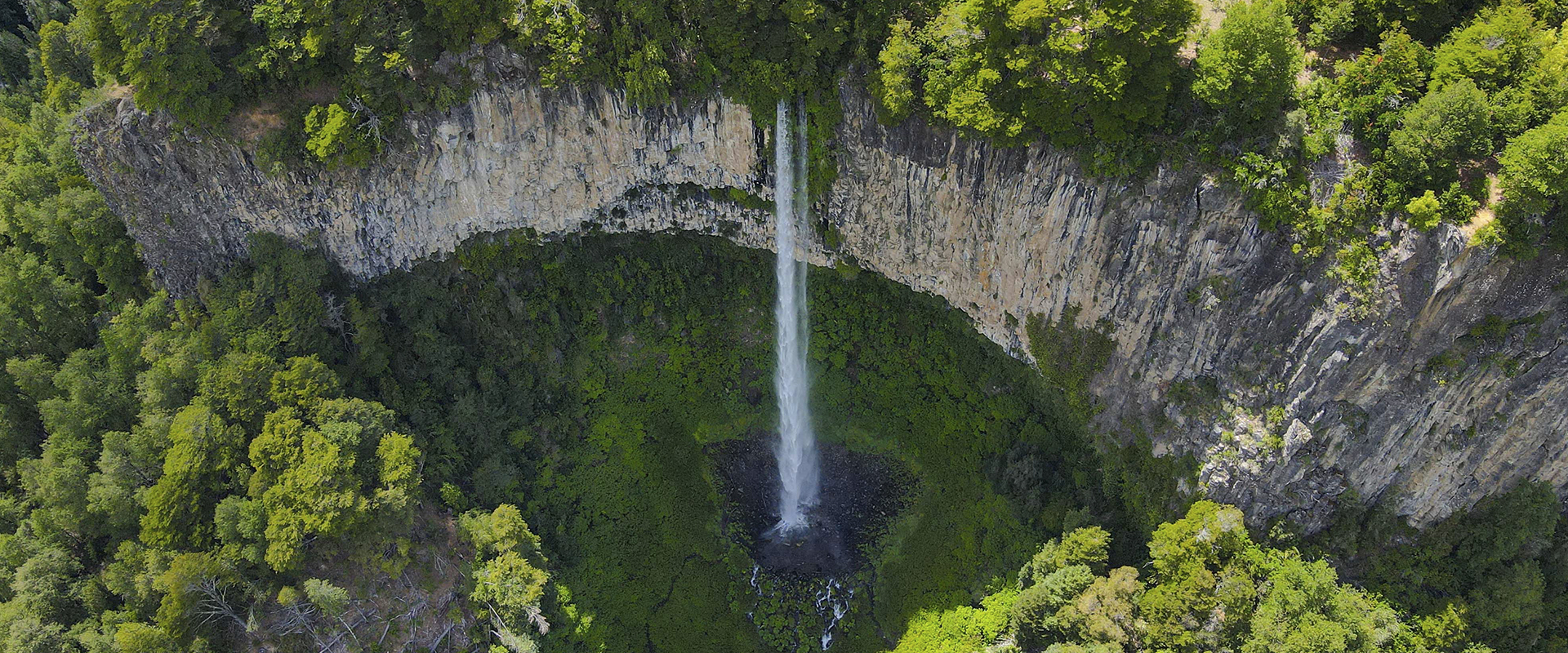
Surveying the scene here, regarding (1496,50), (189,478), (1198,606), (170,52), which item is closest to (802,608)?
(1198,606)

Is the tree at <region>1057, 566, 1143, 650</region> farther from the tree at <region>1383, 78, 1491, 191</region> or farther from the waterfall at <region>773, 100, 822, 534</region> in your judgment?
the tree at <region>1383, 78, 1491, 191</region>

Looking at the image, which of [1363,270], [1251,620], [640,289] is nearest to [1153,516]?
[1251,620]

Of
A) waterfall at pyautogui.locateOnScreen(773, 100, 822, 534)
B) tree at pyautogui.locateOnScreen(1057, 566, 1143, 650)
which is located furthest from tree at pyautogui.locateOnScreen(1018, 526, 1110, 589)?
waterfall at pyautogui.locateOnScreen(773, 100, 822, 534)

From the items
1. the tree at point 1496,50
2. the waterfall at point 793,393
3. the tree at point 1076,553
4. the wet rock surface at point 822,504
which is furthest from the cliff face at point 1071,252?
the wet rock surface at point 822,504

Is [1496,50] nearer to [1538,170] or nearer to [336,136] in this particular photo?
[1538,170]

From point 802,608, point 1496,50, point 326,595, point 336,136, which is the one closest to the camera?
point 1496,50

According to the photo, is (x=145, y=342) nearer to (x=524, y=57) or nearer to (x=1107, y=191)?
(x=524, y=57)

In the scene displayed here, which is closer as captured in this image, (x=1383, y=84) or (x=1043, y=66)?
(x=1383, y=84)

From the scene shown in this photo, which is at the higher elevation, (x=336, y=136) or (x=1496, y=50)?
(x=1496, y=50)
